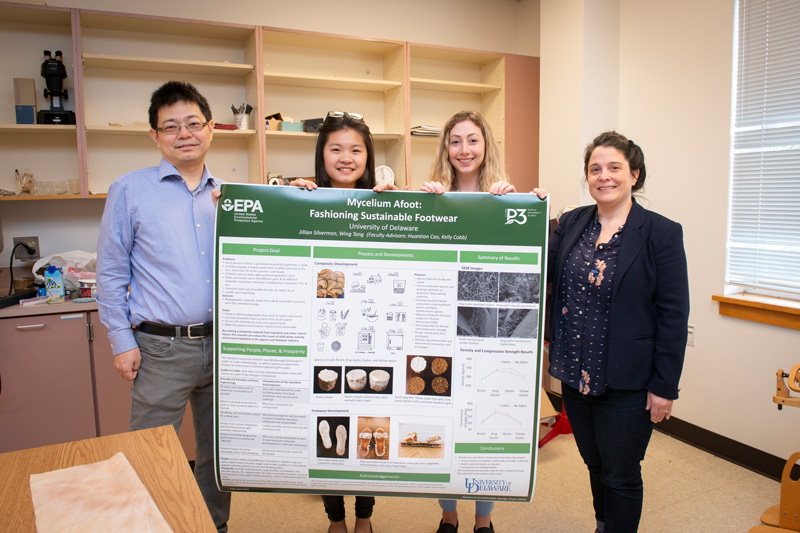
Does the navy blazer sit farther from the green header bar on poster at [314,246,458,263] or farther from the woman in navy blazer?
the green header bar on poster at [314,246,458,263]

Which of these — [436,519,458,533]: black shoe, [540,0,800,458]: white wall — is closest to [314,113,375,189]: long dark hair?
[436,519,458,533]: black shoe

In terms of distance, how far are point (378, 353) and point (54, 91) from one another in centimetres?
290

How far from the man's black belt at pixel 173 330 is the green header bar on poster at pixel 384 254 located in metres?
0.59

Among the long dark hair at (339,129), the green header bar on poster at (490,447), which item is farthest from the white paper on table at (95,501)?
the long dark hair at (339,129)

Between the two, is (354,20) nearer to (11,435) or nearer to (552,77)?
(552,77)

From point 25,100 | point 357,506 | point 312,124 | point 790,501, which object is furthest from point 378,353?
point 25,100

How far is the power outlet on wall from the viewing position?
10.5 ft

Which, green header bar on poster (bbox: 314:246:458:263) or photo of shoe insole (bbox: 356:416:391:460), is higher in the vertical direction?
green header bar on poster (bbox: 314:246:458:263)

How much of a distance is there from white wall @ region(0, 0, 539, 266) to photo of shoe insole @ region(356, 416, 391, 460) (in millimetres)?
2780

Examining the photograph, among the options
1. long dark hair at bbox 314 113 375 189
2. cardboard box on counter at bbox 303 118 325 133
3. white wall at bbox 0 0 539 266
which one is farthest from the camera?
cardboard box on counter at bbox 303 118 325 133

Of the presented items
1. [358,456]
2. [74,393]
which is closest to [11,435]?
[74,393]

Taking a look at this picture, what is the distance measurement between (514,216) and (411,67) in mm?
3051

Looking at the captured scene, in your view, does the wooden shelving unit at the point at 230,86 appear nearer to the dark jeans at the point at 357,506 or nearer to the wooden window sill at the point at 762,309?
the wooden window sill at the point at 762,309

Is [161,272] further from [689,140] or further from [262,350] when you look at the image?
[689,140]
